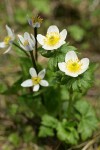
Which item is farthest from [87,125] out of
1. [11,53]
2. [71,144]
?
[11,53]

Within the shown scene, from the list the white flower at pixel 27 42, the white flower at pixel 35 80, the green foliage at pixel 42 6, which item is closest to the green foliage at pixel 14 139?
the white flower at pixel 35 80

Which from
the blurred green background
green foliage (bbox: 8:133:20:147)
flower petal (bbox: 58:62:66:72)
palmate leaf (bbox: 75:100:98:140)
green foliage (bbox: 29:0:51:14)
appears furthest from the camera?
green foliage (bbox: 29:0:51:14)

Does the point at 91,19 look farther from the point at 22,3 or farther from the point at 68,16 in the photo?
the point at 22,3

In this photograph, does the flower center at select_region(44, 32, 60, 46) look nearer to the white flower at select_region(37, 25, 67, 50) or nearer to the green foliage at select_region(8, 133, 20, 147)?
the white flower at select_region(37, 25, 67, 50)

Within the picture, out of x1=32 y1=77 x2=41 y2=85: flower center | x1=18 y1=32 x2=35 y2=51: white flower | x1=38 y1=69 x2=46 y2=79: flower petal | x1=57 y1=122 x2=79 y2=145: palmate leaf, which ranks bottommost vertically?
x1=57 y1=122 x2=79 y2=145: palmate leaf

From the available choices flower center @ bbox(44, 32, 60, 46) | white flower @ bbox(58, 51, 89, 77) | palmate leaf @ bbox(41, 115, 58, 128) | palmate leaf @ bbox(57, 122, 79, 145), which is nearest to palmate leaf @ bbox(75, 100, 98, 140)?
palmate leaf @ bbox(57, 122, 79, 145)

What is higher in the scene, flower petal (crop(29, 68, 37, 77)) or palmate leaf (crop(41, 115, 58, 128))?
flower petal (crop(29, 68, 37, 77))
